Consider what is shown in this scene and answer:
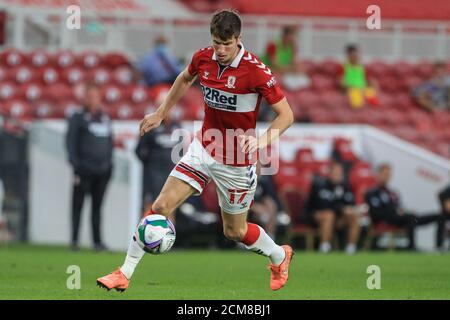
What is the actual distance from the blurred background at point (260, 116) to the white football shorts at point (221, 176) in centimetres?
648

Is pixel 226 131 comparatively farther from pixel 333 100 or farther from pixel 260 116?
pixel 333 100

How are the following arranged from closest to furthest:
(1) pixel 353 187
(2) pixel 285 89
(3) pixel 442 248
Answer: (3) pixel 442 248 < (1) pixel 353 187 < (2) pixel 285 89

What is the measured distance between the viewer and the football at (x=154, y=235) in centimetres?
899

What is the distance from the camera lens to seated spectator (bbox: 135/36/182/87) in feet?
62.7

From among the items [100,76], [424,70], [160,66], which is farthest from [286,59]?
[424,70]

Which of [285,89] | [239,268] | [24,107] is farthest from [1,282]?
[285,89]

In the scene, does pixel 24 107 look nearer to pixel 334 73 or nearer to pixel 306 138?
pixel 306 138

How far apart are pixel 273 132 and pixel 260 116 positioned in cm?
1023

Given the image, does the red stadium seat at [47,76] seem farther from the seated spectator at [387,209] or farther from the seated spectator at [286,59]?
the seated spectator at [387,209]

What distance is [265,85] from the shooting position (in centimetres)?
907

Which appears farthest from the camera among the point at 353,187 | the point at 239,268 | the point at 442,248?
the point at 353,187

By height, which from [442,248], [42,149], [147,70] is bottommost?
[442,248]

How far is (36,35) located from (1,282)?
12.1m

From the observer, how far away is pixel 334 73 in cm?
2217
